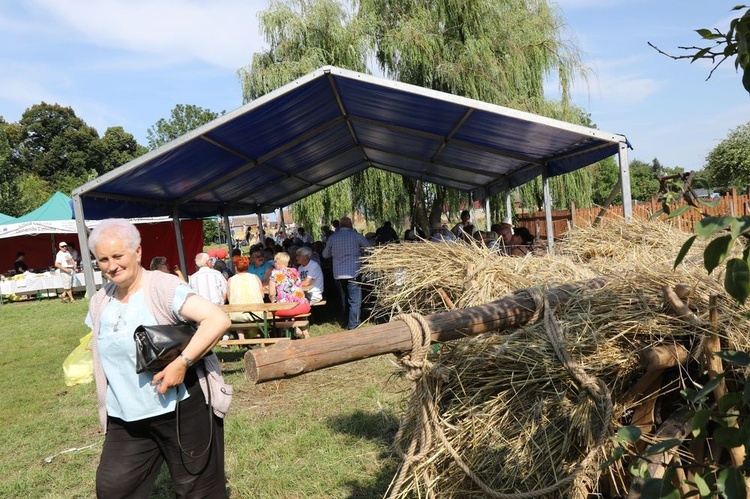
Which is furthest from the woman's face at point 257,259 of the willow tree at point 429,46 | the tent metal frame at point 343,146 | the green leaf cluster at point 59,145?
the green leaf cluster at point 59,145

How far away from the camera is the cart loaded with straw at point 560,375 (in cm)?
206

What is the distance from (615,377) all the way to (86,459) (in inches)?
185

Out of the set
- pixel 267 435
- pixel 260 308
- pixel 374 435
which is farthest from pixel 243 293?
Result: pixel 374 435

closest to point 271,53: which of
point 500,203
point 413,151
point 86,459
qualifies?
point 413,151

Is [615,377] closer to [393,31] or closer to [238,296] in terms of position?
[238,296]

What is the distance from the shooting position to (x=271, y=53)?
1562cm

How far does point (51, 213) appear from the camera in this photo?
832 inches

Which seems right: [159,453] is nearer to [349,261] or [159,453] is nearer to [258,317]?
[258,317]

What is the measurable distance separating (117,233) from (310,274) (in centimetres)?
653

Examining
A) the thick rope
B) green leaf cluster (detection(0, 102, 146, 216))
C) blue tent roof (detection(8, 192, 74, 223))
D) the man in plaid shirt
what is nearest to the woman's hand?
the thick rope

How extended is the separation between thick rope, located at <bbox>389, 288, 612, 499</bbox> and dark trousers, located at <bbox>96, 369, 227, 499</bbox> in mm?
1047

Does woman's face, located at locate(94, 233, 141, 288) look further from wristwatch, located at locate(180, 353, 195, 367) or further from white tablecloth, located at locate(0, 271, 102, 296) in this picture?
white tablecloth, located at locate(0, 271, 102, 296)

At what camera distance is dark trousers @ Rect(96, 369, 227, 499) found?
2.73 m

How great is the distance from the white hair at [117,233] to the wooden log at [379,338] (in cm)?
126
